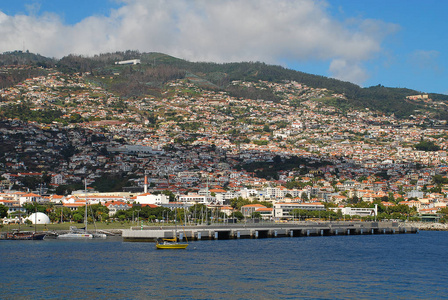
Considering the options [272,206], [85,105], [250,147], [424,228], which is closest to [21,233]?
[272,206]

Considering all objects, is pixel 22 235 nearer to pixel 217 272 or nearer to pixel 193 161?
pixel 217 272

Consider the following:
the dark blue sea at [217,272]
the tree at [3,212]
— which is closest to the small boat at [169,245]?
the dark blue sea at [217,272]

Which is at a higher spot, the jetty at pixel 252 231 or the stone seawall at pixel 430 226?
the jetty at pixel 252 231

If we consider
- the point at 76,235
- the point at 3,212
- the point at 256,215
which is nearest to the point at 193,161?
the point at 256,215

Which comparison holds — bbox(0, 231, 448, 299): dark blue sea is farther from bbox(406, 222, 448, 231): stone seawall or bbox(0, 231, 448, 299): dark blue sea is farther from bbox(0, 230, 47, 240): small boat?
bbox(406, 222, 448, 231): stone seawall

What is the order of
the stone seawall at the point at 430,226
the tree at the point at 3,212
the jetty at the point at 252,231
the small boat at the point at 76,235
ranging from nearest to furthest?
the jetty at the point at 252,231 < the small boat at the point at 76,235 < the tree at the point at 3,212 < the stone seawall at the point at 430,226

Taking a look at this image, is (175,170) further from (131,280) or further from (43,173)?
(131,280)

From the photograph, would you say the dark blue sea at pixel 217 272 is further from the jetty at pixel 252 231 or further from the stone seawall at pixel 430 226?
the stone seawall at pixel 430 226

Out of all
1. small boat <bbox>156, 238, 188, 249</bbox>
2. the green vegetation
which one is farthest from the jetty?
the green vegetation
